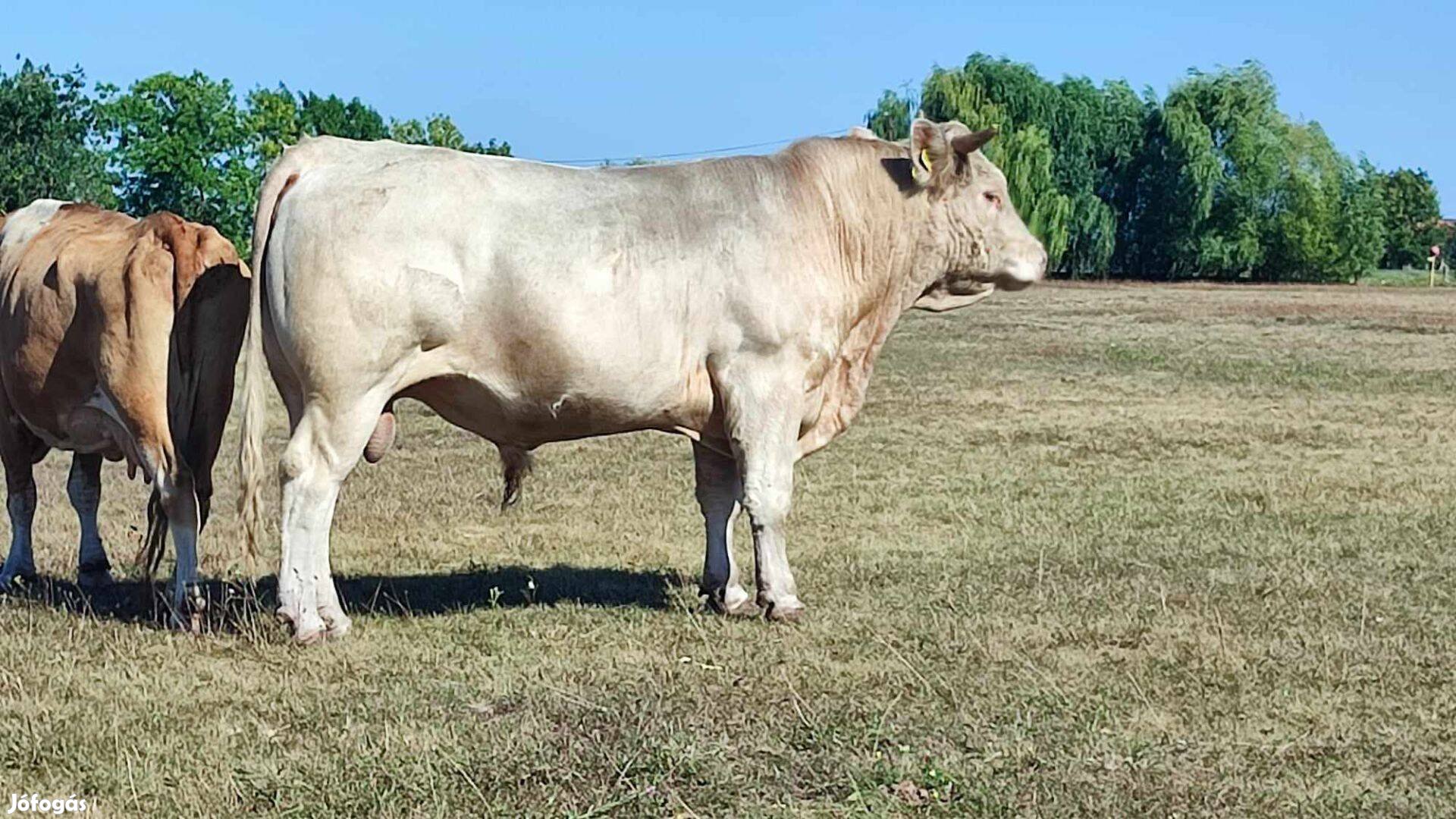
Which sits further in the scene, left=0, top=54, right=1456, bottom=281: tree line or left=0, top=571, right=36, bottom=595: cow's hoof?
left=0, top=54, right=1456, bottom=281: tree line

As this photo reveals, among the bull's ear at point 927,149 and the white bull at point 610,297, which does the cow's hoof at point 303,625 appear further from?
the bull's ear at point 927,149

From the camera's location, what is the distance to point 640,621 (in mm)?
7680

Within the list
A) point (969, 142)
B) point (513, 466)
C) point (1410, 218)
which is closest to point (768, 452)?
point (513, 466)

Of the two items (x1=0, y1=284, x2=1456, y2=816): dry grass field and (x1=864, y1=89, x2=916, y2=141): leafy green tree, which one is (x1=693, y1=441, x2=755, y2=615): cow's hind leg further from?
(x1=864, y1=89, x2=916, y2=141): leafy green tree

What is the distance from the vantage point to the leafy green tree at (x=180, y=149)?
51406 millimetres

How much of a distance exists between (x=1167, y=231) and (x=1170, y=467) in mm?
58176

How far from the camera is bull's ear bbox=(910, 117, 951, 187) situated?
797cm

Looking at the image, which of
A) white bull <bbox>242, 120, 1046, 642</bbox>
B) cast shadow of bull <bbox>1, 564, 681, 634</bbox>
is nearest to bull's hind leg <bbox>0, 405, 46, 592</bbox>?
cast shadow of bull <bbox>1, 564, 681, 634</bbox>

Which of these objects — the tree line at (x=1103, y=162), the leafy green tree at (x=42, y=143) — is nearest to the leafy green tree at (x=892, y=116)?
the tree line at (x=1103, y=162)

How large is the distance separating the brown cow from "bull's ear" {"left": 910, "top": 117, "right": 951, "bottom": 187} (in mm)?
3186

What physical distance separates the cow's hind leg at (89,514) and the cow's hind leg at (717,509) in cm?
307

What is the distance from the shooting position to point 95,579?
857 centimetres

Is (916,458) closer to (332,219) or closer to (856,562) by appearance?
(856,562)

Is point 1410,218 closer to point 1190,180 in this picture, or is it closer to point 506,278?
point 1190,180
